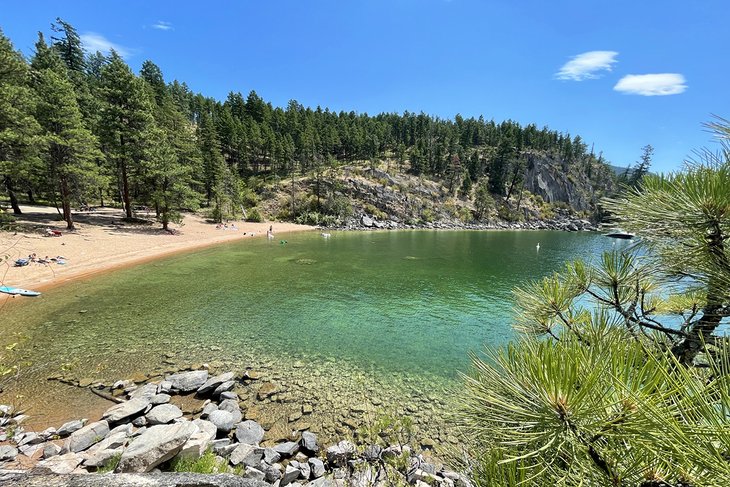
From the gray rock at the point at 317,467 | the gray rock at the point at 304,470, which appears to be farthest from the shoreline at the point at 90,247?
the gray rock at the point at 317,467

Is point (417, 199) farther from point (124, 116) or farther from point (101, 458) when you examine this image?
point (101, 458)

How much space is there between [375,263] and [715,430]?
85.7 ft

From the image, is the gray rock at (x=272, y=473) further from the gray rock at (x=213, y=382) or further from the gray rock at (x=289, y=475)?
the gray rock at (x=213, y=382)

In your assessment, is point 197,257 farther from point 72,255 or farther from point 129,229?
point 129,229

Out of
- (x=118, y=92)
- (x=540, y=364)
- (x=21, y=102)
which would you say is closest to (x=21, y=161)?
(x=21, y=102)

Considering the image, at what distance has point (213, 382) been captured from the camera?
26.0 ft

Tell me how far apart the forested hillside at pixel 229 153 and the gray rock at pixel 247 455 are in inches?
968

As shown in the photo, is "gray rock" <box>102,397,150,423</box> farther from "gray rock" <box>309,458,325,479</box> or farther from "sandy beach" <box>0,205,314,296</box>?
"sandy beach" <box>0,205,314,296</box>

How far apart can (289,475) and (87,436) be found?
A: 13.3ft

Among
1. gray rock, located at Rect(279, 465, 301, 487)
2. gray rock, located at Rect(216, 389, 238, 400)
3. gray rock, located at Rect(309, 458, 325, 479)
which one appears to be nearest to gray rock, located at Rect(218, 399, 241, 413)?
gray rock, located at Rect(216, 389, 238, 400)

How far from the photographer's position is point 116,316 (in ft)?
40.2

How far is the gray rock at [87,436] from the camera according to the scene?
5.53 meters

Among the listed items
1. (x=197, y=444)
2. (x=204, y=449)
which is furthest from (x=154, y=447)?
(x=204, y=449)

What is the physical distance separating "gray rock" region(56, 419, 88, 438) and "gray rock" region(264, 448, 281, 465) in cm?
400
